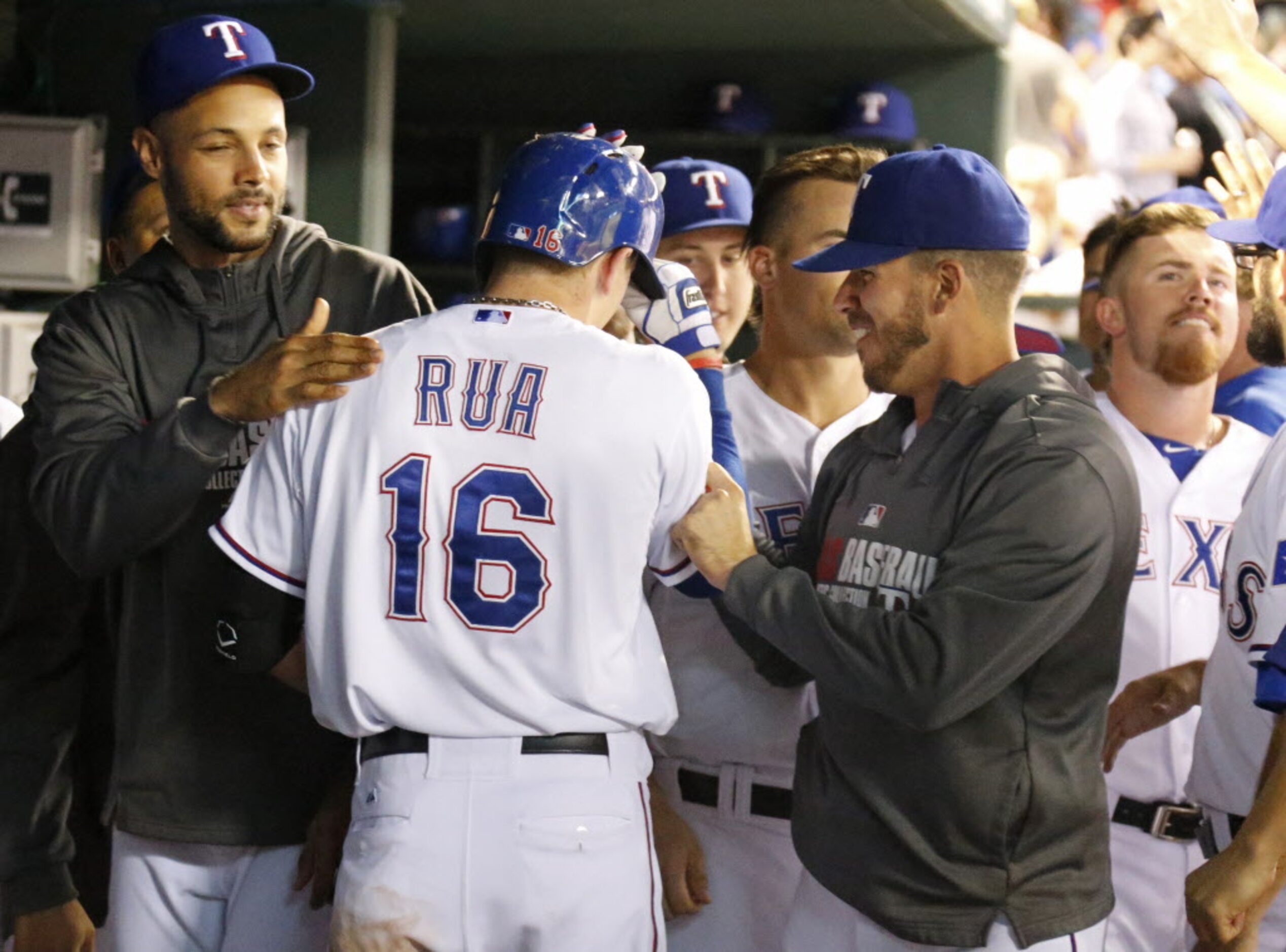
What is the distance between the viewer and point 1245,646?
2.61 meters

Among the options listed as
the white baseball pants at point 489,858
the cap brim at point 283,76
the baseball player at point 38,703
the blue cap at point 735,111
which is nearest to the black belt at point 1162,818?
the white baseball pants at point 489,858

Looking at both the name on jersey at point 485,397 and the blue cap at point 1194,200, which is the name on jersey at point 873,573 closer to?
the name on jersey at point 485,397

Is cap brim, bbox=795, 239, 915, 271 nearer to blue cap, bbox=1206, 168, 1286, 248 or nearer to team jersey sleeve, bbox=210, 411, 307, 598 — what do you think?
blue cap, bbox=1206, 168, 1286, 248

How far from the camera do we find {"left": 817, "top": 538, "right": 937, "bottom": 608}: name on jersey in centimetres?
223

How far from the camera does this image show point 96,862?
3139 millimetres

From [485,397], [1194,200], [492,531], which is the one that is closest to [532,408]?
[485,397]

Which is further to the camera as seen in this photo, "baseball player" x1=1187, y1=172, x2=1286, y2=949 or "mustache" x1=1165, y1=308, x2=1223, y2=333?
"mustache" x1=1165, y1=308, x2=1223, y2=333

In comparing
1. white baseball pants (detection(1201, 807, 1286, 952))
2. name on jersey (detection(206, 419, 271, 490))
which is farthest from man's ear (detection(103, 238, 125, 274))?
white baseball pants (detection(1201, 807, 1286, 952))

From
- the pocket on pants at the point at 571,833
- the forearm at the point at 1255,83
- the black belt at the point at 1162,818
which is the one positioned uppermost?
the forearm at the point at 1255,83

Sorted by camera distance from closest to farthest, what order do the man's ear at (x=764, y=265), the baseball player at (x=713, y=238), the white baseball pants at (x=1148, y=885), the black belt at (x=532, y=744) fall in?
the black belt at (x=532, y=744)
the man's ear at (x=764, y=265)
the white baseball pants at (x=1148, y=885)
the baseball player at (x=713, y=238)

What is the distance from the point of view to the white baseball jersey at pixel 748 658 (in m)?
2.91

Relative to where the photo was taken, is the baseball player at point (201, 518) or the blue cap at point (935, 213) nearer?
the blue cap at point (935, 213)

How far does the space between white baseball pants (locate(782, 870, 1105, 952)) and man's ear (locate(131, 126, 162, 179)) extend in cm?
162

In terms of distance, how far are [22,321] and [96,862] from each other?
232 cm
